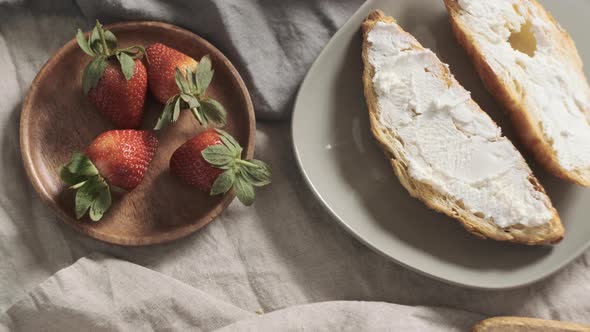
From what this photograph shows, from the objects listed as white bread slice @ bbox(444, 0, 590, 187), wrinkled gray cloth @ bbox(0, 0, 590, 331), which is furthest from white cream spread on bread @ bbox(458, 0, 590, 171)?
wrinkled gray cloth @ bbox(0, 0, 590, 331)

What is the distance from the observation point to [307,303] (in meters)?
2.42

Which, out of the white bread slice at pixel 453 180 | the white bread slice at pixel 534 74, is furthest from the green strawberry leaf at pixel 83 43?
the white bread slice at pixel 534 74

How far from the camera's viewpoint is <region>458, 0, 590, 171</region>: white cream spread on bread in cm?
241

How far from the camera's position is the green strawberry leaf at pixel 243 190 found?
221 centimetres

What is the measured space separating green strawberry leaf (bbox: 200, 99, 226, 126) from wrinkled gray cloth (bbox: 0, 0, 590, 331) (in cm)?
20

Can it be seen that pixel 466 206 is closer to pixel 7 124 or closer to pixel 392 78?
pixel 392 78

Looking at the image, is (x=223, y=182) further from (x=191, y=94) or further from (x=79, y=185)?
(x=79, y=185)

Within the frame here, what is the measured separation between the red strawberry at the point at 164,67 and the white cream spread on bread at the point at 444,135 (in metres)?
0.64

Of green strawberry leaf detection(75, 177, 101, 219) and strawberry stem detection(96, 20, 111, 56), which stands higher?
strawberry stem detection(96, 20, 111, 56)

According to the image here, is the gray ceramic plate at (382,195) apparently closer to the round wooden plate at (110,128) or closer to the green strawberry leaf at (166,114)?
the round wooden plate at (110,128)

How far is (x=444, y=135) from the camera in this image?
2.38 m

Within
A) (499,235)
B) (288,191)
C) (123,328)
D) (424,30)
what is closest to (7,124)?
(123,328)

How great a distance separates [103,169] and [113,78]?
300 mm

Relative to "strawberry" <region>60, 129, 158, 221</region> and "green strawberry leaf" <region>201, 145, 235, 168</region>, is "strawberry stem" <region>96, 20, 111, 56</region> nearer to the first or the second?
"strawberry" <region>60, 129, 158, 221</region>
